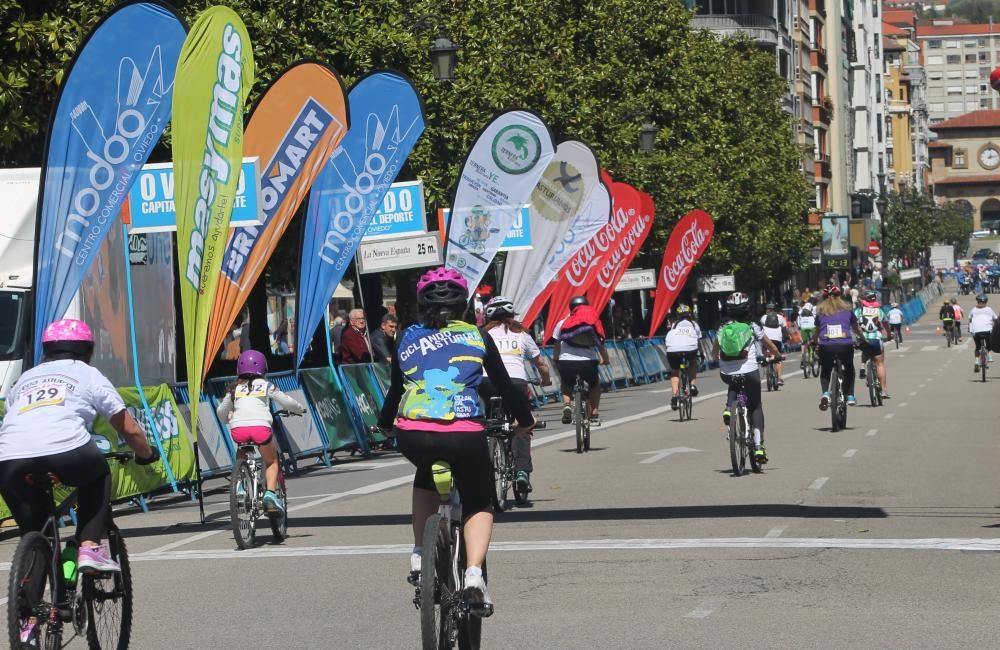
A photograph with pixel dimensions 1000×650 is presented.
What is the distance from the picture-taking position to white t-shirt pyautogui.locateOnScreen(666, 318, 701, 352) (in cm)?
2600

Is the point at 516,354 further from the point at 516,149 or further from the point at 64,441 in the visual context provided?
the point at 516,149

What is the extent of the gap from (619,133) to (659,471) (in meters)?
26.4

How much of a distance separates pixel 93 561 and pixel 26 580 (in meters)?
0.39

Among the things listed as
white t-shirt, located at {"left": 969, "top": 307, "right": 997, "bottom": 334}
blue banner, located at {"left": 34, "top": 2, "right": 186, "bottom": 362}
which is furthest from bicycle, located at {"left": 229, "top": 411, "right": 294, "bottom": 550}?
white t-shirt, located at {"left": 969, "top": 307, "right": 997, "bottom": 334}

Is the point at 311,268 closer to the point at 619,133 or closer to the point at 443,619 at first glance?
the point at 443,619

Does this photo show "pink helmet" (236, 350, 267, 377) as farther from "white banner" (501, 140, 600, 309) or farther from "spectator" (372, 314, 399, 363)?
"white banner" (501, 140, 600, 309)

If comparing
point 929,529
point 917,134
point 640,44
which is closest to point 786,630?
point 929,529

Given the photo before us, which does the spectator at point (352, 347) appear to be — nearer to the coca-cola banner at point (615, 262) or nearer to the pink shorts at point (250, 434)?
the pink shorts at point (250, 434)

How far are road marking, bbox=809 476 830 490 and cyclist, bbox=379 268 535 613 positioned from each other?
8.25 m

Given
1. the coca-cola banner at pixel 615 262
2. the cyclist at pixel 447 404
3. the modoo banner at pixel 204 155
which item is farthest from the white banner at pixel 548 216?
the cyclist at pixel 447 404

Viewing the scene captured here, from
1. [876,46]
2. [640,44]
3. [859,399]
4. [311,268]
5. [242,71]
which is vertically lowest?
[859,399]

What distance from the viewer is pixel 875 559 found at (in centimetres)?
1065

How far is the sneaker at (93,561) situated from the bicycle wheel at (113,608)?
11 centimetres

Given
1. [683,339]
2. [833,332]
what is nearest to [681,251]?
[683,339]
